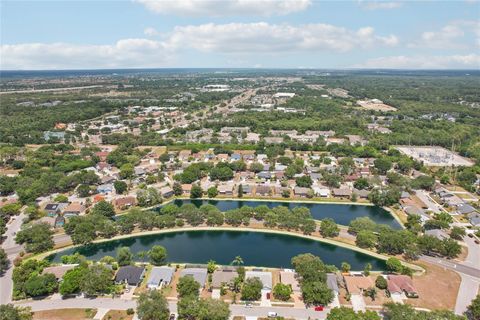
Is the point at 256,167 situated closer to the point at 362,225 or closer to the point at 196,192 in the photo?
the point at 196,192

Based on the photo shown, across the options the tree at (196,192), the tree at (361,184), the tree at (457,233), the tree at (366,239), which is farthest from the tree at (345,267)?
the tree at (196,192)

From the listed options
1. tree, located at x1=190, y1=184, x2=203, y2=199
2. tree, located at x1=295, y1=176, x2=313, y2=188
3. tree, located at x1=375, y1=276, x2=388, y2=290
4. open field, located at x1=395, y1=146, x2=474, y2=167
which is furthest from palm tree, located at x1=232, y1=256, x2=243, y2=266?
open field, located at x1=395, y1=146, x2=474, y2=167

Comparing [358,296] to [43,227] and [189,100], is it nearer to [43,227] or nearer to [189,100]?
[43,227]

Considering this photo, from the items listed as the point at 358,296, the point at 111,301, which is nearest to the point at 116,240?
the point at 111,301

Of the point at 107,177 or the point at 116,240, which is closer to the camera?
the point at 116,240

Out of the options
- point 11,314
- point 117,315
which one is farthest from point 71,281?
point 117,315

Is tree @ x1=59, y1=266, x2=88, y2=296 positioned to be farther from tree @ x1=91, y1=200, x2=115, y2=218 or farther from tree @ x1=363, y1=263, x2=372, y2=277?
tree @ x1=363, y1=263, x2=372, y2=277
